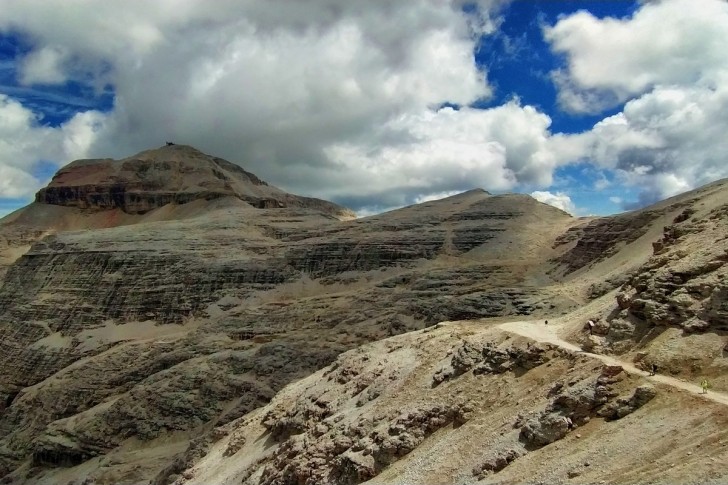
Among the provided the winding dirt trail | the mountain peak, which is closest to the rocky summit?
the winding dirt trail

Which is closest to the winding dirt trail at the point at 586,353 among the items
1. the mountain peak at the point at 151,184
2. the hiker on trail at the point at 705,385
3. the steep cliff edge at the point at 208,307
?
the hiker on trail at the point at 705,385

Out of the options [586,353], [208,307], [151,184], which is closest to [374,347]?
[586,353]

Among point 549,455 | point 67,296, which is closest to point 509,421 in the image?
point 549,455

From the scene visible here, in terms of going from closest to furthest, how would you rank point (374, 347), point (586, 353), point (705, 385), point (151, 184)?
point (705, 385) < point (586, 353) < point (374, 347) < point (151, 184)

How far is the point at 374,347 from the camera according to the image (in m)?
36.5

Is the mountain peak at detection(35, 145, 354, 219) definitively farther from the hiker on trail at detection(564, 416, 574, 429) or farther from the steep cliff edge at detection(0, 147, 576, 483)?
the hiker on trail at detection(564, 416, 574, 429)

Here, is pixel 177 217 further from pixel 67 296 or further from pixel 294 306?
pixel 294 306

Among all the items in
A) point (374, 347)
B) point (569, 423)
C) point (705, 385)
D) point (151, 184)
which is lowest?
point (569, 423)

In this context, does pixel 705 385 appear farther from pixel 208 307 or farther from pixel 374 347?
pixel 208 307

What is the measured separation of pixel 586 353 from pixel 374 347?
15700mm

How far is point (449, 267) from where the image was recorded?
68.8m

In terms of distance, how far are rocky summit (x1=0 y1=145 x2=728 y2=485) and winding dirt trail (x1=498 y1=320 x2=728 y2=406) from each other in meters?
0.17

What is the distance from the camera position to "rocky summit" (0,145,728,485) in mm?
19734

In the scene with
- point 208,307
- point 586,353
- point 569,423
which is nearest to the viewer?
point 569,423
